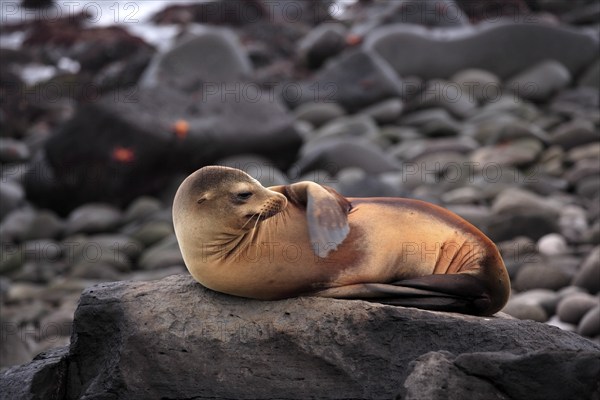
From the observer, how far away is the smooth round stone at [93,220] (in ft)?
46.1

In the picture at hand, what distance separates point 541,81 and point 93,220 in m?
9.51

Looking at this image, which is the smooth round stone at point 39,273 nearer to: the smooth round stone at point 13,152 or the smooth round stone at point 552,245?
the smooth round stone at point 13,152

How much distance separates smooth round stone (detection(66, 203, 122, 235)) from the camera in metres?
14.0

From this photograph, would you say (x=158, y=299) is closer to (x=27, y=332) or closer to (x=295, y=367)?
(x=295, y=367)

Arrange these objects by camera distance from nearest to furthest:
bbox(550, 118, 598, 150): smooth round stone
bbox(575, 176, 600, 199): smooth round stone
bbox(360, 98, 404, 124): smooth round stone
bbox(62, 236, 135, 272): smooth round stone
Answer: bbox(62, 236, 135, 272): smooth round stone < bbox(575, 176, 600, 199): smooth round stone < bbox(550, 118, 598, 150): smooth round stone < bbox(360, 98, 404, 124): smooth round stone

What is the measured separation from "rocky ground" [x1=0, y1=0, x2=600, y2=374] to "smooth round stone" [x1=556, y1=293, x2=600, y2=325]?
0.04 feet

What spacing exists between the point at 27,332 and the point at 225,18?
21.4m

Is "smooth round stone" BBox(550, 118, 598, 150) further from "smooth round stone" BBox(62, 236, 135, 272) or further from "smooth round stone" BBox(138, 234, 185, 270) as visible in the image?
"smooth round stone" BBox(62, 236, 135, 272)

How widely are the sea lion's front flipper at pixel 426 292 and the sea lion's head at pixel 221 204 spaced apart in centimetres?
56

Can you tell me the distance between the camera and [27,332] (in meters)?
10.0

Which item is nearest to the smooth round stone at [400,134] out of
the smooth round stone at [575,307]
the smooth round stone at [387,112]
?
the smooth round stone at [387,112]

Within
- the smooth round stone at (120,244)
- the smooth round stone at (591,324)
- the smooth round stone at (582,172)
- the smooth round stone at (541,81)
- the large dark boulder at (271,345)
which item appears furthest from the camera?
the smooth round stone at (541,81)

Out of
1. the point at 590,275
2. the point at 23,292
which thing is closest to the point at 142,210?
the point at 23,292

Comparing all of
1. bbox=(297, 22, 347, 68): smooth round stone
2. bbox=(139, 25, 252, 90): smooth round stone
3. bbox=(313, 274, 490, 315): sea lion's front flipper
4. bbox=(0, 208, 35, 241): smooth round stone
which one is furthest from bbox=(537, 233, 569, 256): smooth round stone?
bbox=(297, 22, 347, 68): smooth round stone
